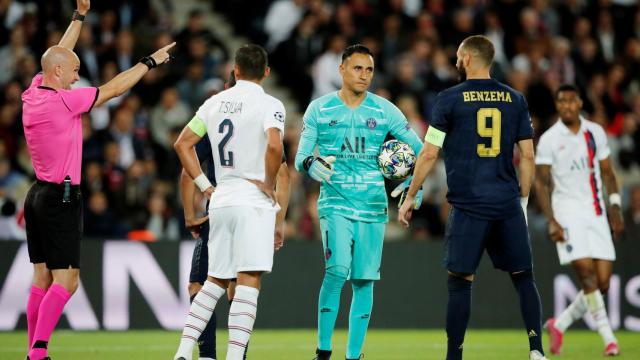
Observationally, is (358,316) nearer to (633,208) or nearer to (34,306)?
(34,306)

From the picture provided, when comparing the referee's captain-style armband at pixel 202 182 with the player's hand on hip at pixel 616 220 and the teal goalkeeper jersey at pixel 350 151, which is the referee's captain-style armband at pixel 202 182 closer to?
the teal goalkeeper jersey at pixel 350 151

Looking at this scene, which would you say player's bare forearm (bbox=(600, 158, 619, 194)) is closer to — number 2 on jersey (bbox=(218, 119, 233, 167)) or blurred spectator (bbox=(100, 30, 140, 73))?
number 2 on jersey (bbox=(218, 119, 233, 167))

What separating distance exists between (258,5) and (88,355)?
9.64 m

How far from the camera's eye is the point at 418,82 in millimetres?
18250

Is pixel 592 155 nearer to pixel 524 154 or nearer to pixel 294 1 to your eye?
pixel 524 154

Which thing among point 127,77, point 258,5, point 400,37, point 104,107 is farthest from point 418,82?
point 127,77

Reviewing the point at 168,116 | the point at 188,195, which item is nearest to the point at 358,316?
the point at 188,195

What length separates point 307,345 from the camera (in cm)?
1272

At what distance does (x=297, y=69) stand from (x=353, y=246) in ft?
30.9

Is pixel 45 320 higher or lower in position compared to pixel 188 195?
lower

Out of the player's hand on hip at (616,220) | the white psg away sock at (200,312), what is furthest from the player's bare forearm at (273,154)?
the player's hand on hip at (616,220)

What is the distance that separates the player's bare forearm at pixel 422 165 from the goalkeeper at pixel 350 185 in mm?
563

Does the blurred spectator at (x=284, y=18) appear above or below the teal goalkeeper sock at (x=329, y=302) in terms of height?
above

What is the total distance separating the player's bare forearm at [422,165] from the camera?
919 cm
